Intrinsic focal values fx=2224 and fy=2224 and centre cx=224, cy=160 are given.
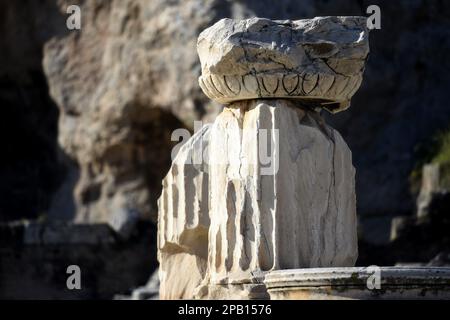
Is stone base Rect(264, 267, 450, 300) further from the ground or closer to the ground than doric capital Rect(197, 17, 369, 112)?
closer to the ground

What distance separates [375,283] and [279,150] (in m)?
1.40

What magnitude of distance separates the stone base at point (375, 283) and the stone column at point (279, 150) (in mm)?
848

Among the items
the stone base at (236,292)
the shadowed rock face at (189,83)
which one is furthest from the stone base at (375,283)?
the shadowed rock face at (189,83)

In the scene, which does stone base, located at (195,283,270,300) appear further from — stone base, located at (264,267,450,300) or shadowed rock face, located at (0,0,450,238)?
shadowed rock face, located at (0,0,450,238)

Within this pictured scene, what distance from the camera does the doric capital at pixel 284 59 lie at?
42.9 feet

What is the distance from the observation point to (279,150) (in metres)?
13.1

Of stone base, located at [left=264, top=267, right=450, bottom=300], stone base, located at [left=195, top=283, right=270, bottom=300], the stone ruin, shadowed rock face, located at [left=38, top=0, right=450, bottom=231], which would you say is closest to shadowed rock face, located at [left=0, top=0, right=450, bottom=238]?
shadowed rock face, located at [left=38, top=0, right=450, bottom=231]

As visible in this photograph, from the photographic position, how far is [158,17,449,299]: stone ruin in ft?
42.9

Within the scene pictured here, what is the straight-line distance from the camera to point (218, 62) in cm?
1316

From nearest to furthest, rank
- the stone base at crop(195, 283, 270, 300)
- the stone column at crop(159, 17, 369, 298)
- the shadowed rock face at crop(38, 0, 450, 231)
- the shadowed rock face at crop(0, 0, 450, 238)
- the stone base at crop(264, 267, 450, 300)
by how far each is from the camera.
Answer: the stone base at crop(264, 267, 450, 300), the stone base at crop(195, 283, 270, 300), the stone column at crop(159, 17, 369, 298), the shadowed rock face at crop(0, 0, 450, 238), the shadowed rock face at crop(38, 0, 450, 231)

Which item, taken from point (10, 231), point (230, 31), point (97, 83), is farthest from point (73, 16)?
point (230, 31)

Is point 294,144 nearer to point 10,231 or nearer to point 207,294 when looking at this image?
point 207,294

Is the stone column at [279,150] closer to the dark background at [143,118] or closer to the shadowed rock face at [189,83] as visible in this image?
the dark background at [143,118]

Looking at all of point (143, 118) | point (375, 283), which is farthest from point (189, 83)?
point (375, 283)
